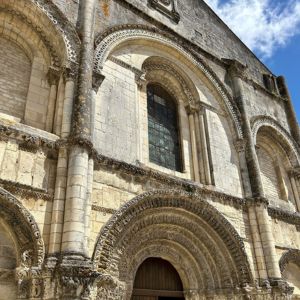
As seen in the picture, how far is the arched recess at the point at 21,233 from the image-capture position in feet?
16.8

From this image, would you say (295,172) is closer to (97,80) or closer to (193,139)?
(193,139)

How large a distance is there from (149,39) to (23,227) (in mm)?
6074

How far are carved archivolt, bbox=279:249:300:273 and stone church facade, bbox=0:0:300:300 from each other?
4cm

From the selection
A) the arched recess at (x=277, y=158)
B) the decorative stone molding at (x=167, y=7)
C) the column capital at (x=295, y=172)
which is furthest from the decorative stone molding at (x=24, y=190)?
Result: the column capital at (x=295, y=172)

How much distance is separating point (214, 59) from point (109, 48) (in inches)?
172

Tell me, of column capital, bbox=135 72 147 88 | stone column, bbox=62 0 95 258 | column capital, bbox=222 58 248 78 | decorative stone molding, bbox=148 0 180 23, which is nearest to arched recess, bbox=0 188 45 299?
stone column, bbox=62 0 95 258

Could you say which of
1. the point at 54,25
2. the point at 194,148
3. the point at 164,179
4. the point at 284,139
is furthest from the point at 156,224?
the point at 284,139

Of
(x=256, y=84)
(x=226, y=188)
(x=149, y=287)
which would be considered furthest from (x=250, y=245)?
(x=256, y=84)

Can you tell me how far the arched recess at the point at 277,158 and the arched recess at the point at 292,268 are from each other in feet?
7.35

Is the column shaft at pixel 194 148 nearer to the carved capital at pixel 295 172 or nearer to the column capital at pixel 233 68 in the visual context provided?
the column capital at pixel 233 68

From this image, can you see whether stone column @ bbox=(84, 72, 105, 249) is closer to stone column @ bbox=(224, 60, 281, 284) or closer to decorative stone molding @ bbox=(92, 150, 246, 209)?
decorative stone molding @ bbox=(92, 150, 246, 209)

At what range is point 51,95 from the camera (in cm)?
698

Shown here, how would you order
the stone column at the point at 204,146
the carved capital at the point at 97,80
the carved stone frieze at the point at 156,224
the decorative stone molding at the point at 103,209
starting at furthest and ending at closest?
the stone column at the point at 204,146 → the carved capital at the point at 97,80 → the decorative stone molding at the point at 103,209 → the carved stone frieze at the point at 156,224

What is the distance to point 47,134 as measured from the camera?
20.6 feet
